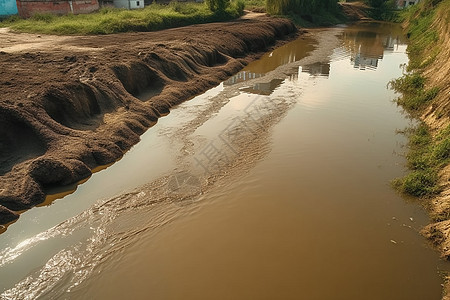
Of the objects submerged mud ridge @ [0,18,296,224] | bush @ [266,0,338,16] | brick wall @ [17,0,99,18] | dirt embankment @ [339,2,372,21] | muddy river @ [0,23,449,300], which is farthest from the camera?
Result: dirt embankment @ [339,2,372,21]

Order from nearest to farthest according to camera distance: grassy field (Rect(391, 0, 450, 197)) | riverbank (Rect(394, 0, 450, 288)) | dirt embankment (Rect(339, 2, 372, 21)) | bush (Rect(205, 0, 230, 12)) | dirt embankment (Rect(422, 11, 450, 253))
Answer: dirt embankment (Rect(422, 11, 450, 253)), riverbank (Rect(394, 0, 450, 288)), grassy field (Rect(391, 0, 450, 197)), bush (Rect(205, 0, 230, 12)), dirt embankment (Rect(339, 2, 372, 21))

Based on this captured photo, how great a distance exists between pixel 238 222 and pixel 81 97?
6775 mm

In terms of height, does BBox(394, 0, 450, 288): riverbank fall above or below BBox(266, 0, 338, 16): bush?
below

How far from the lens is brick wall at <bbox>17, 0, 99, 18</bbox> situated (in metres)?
24.4

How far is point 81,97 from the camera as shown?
1018 cm

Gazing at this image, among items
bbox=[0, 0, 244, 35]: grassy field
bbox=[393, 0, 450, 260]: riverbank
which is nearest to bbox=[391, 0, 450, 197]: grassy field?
bbox=[393, 0, 450, 260]: riverbank

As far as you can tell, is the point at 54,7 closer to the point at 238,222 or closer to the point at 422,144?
the point at 238,222

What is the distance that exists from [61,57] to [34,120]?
225 inches

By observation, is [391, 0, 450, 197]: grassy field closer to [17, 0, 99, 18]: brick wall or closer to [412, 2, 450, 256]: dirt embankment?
[412, 2, 450, 256]: dirt embankment

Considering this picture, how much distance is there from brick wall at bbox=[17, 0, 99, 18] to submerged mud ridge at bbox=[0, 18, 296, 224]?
7630mm

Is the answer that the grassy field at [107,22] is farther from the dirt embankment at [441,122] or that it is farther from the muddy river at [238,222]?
the dirt embankment at [441,122]

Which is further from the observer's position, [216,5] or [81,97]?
[216,5]

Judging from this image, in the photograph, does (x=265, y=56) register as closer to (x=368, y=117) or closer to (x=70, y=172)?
(x=368, y=117)

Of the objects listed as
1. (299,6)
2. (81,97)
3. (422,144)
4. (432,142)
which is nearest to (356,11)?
(299,6)
